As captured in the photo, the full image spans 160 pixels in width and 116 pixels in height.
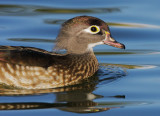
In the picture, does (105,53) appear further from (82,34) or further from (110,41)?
(82,34)

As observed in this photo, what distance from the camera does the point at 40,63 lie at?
323 inches

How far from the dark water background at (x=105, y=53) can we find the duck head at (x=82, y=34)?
2.00 feet

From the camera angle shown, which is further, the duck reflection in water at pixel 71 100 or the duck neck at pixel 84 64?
the duck neck at pixel 84 64

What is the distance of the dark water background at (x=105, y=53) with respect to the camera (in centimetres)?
A: 724

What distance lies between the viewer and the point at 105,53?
10273 mm

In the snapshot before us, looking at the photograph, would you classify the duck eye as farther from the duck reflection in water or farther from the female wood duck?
the duck reflection in water

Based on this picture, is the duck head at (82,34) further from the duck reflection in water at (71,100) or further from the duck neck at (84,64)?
the duck reflection in water at (71,100)

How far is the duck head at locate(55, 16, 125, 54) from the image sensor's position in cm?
868

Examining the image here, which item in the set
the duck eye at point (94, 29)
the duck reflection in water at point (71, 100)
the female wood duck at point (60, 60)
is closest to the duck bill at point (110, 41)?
the female wood duck at point (60, 60)

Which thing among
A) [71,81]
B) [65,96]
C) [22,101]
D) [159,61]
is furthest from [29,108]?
[159,61]

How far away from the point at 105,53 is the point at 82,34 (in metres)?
1.55

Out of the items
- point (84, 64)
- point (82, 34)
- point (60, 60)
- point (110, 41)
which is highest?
point (82, 34)

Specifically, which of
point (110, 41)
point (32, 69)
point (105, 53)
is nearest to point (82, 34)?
point (110, 41)

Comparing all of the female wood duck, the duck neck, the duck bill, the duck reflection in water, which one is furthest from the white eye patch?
the duck reflection in water
